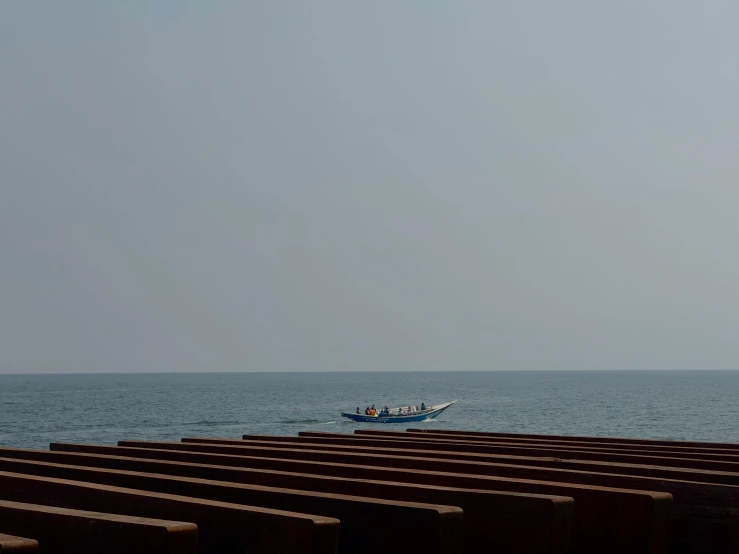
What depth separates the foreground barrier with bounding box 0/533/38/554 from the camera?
4.33 metres

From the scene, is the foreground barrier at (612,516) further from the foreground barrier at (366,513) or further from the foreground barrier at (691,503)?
the foreground barrier at (366,513)

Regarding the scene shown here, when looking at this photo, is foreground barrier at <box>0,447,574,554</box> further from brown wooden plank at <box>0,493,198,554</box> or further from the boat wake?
the boat wake

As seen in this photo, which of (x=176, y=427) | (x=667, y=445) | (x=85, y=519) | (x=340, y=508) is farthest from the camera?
(x=176, y=427)

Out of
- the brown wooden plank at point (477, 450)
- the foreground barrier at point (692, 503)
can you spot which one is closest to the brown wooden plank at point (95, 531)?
the foreground barrier at point (692, 503)

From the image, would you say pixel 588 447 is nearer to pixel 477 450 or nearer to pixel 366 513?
pixel 477 450

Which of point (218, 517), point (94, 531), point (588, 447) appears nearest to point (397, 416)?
point (588, 447)

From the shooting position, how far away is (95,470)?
7469mm

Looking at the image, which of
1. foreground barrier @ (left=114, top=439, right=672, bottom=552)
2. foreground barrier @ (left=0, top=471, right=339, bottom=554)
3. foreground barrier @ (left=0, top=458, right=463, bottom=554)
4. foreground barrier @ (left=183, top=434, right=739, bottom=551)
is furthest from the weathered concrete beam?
foreground barrier @ (left=0, top=471, right=339, bottom=554)

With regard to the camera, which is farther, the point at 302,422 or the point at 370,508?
the point at 302,422

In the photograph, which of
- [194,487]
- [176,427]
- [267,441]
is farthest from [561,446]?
[176,427]

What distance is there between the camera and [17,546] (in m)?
4.37

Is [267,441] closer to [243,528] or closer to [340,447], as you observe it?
[340,447]

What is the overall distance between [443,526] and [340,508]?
75cm

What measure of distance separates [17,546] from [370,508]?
6.82 ft
